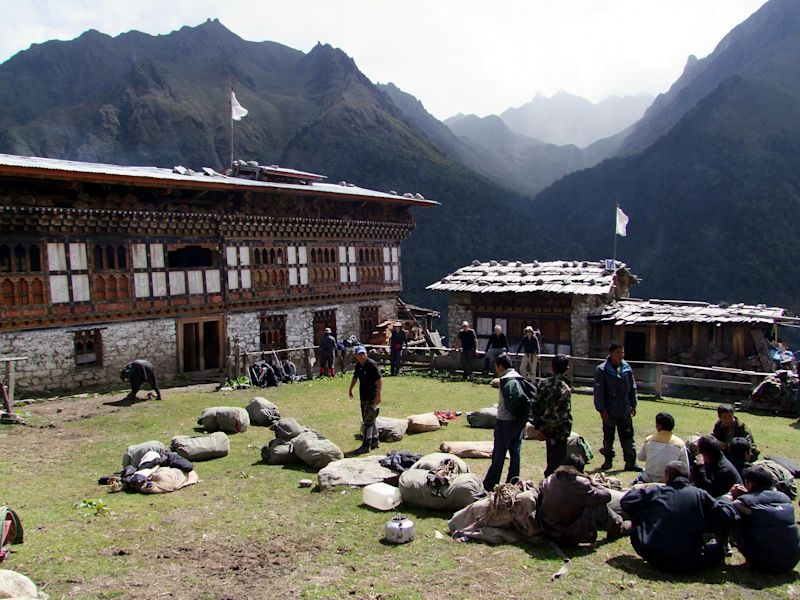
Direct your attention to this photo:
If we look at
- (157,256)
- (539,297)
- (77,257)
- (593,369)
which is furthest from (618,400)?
(157,256)

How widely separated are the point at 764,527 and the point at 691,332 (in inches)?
698

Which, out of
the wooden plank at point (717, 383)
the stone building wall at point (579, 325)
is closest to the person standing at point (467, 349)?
the stone building wall at point (579, 325)

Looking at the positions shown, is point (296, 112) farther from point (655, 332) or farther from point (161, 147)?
point (655, 332)

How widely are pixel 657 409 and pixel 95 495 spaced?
544 inches

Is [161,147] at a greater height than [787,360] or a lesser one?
greater

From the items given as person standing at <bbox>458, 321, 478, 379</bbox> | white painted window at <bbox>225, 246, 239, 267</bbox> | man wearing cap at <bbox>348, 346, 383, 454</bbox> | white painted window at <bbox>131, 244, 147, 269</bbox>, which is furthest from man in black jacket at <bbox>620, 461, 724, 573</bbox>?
white painted window at <bbox>225, 246, 239, 267</bbox>

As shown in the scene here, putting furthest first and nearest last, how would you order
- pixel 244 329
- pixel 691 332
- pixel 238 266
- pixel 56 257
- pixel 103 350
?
1. pixel 244 329
2. pixel 238 266
3. pixel 691 332
4. pixel 103 350
5. pixel 56 257

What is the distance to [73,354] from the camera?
2120 cm

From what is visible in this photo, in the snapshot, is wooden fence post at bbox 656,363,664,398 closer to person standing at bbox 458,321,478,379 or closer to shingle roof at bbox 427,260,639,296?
shingle roof at bbox 427,260,639,296

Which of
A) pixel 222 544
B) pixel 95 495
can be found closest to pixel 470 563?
pixel 222 544

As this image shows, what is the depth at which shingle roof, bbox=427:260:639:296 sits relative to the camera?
2394 cm

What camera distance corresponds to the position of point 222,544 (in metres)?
7.70

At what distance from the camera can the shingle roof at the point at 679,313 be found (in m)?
21.2

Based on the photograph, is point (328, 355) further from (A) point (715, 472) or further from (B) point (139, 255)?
(A) point (715, 472)
